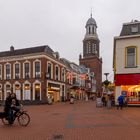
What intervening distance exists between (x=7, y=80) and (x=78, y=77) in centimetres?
2658

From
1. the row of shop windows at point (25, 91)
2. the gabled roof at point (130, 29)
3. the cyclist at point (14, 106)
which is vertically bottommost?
the row of shop windows at point (25, 91)

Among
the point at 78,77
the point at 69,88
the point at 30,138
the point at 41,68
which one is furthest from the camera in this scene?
the point at 78,77

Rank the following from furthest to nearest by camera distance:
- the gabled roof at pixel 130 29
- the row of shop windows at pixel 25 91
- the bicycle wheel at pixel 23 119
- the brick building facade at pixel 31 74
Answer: the row of shop windows at pixel 25 91, the brick building facade at pixel 31 74, the gabled roof at pixel 130 29, the bicycle wheel at pixel 23 119

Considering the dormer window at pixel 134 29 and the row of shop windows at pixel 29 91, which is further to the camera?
the row of shop windows at pixel 29 91

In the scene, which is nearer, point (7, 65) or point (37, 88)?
point (37, 88)

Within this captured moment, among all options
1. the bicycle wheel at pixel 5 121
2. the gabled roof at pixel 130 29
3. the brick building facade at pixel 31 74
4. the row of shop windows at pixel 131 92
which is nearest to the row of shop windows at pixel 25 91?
the brick building facade at pixel 31 74

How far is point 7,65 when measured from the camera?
154 ft

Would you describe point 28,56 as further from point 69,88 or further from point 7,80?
point 69,88

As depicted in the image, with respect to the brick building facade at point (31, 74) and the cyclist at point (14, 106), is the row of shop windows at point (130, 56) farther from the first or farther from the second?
the brick building facade at point (31, 74)

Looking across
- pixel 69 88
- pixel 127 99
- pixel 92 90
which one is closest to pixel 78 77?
pixel 69 88

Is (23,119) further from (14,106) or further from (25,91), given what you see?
(25,91)

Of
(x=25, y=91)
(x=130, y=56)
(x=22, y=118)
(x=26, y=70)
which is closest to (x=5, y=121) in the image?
(x=22, y=118)

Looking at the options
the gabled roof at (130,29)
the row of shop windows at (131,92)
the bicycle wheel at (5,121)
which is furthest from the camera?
the gabled roof at (130,29)

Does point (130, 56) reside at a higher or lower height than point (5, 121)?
A: higher
